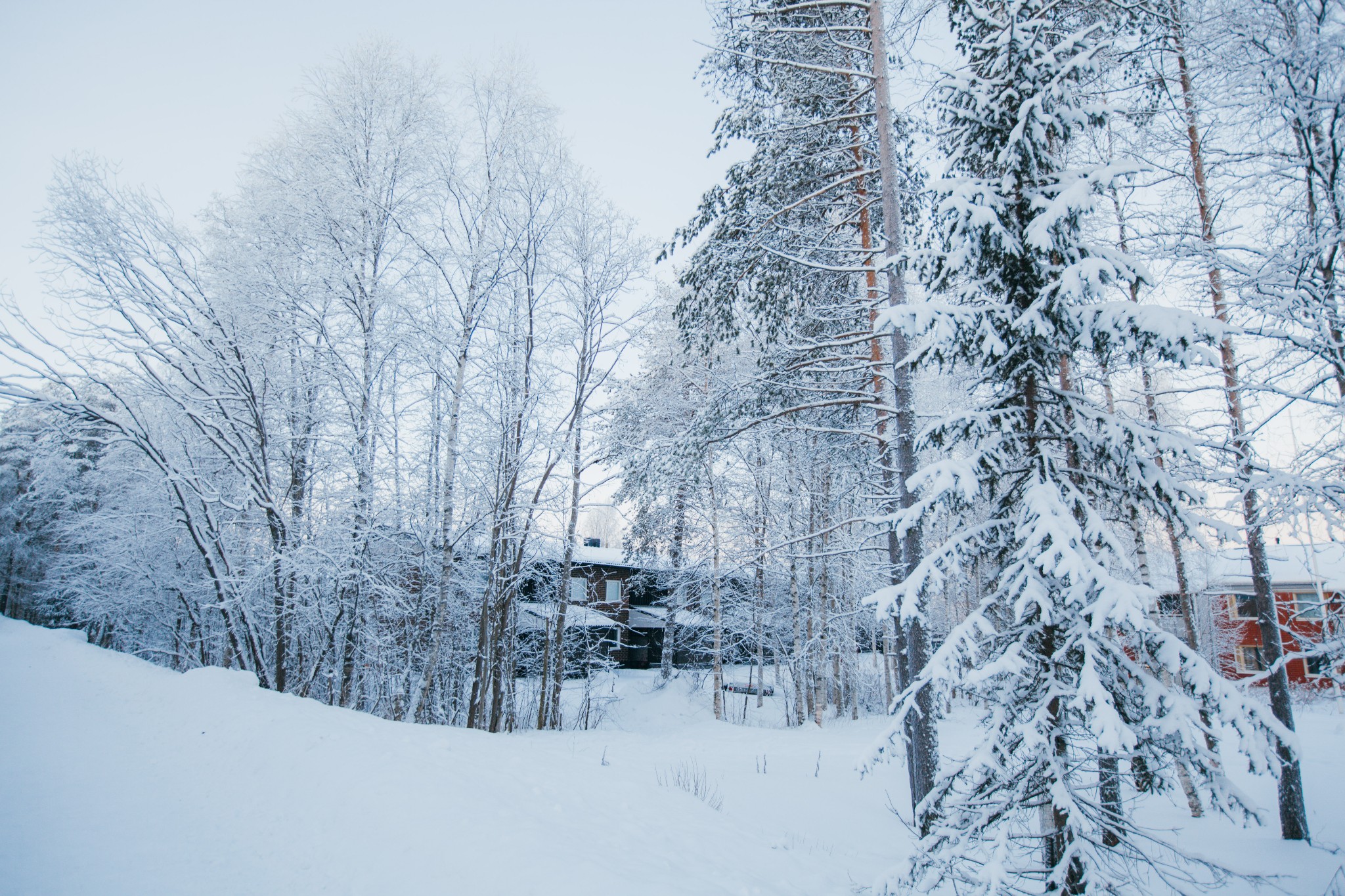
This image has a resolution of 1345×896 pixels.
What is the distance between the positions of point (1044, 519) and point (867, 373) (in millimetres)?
5449

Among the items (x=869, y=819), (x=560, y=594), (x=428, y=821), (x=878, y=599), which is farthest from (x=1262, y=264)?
(x=560, y=594)

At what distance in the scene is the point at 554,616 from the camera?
46.0 feet

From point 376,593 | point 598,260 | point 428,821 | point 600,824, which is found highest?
point 598,260

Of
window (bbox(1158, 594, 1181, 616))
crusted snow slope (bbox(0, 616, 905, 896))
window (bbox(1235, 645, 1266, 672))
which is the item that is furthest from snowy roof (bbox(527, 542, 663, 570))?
window (bbox(1235, 645, 1266, 672))

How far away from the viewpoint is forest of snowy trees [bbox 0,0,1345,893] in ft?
12.1

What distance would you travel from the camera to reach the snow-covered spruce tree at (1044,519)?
10.7 feet

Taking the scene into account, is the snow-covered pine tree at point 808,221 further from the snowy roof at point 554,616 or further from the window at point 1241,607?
the window at point 1241,607

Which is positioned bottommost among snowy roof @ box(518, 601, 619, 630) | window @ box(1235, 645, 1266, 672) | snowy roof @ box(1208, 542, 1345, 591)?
window @ box(1235, 645, 1266, 672)

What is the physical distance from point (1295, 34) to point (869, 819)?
1033 centimetres

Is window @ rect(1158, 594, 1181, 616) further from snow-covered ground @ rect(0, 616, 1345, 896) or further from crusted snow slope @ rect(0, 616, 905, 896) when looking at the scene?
crusted snow slope @ rect(0, 616, 905, 896)

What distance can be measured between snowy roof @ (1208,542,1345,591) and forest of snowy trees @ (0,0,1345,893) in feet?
1.35

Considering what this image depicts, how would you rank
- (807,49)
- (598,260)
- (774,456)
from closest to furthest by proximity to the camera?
(807,49)
(598,260)
(774,456)

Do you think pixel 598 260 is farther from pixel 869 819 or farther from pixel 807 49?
pixel 869 819

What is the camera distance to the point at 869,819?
828cm
